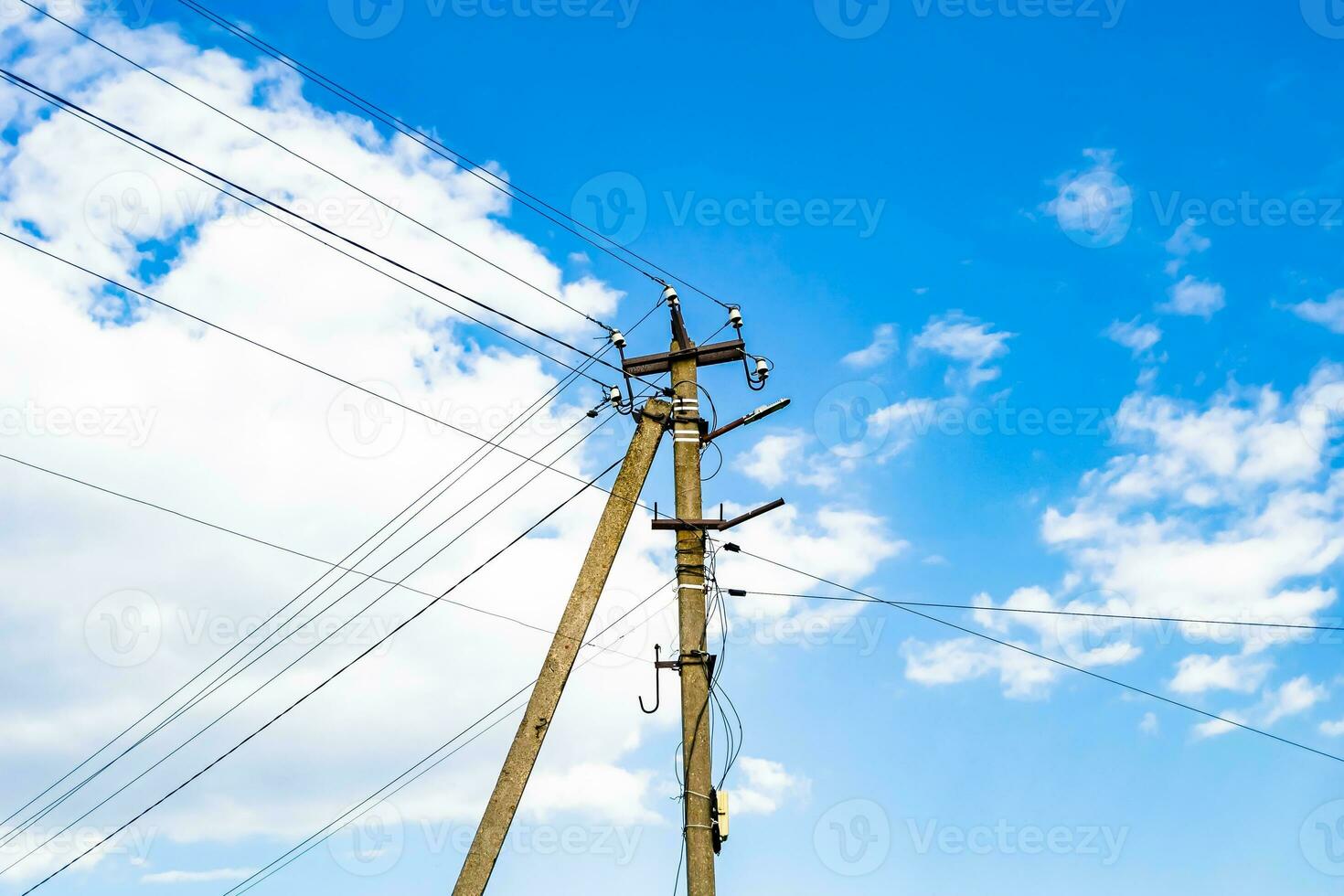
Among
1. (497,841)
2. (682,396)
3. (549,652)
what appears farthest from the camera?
(682,396)

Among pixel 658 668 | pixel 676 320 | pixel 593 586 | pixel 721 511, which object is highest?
pixel 676 320

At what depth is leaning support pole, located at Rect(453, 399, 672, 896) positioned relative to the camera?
1113cm

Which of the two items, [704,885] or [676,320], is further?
[676,320]

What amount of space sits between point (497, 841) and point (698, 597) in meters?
3.28

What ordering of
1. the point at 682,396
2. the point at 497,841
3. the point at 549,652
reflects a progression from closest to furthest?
1. the point at 497,841
2. the point at 549,652
3. the point at 682,396

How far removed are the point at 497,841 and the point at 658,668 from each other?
7.96ft

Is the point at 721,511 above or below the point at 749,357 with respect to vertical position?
below

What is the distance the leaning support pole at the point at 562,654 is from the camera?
1113 centimetres

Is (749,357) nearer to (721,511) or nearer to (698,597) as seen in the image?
(721,511)

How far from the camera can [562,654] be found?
1201 centimetres

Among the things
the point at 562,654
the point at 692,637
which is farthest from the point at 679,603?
the point at 562,654

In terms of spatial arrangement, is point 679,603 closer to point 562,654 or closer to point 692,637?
point 692,637

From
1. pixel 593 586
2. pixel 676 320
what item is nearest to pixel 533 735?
pixel 593 586

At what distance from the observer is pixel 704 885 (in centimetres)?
1125
